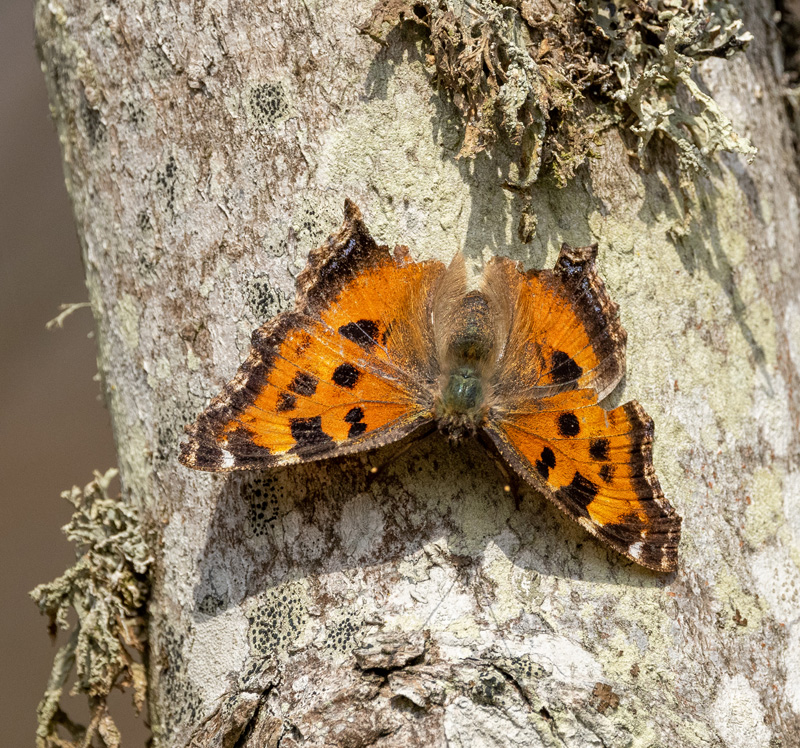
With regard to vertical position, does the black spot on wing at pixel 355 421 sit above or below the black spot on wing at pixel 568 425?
above

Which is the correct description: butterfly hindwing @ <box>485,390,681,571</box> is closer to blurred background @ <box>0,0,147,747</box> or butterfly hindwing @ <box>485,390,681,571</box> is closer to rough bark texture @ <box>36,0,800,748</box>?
rough bark texture @ <box>36,0,800,748</box>

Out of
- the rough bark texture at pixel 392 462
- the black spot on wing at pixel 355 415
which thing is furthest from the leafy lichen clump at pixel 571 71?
the black spot on wing at pixel 355 415

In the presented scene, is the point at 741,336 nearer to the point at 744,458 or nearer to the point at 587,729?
the point at 744,458

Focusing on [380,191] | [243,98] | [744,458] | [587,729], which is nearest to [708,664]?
[587,729]

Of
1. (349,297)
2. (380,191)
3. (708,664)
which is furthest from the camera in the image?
(349,297)

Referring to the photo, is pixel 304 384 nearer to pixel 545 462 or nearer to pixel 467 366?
pixel 467 366

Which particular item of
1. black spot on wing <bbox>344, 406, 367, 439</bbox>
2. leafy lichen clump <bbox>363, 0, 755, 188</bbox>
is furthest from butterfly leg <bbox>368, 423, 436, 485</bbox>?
leafy lichen clump <bbox>363, 0, 755, 188</bbox>

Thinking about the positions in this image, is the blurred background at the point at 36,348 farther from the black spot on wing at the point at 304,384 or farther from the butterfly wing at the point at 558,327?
the butterfly wing at the point at 558,327
